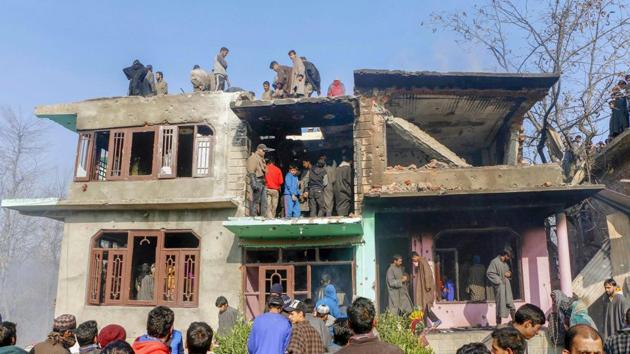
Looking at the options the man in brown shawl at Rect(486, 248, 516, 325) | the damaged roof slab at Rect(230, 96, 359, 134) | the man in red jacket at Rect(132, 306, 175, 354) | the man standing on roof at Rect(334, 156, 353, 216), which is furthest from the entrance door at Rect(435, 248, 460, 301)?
the man in red jacket at Rect(132, 306, 175, 354)

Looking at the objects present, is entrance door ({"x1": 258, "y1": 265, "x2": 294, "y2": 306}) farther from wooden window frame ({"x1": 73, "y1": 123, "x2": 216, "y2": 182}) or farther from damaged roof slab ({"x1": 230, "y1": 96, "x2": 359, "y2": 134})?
damaged roof slab ({"x1": 230, "y1": 96, "x2": 359, "y2": 134})

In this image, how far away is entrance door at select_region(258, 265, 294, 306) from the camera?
12.7m

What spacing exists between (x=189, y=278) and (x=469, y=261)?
8.00 metres

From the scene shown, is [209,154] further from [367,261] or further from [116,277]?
[367,261]

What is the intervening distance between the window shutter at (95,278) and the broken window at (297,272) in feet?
12.7

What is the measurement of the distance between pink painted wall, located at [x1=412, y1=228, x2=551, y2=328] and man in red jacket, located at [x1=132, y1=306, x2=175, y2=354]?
946cm

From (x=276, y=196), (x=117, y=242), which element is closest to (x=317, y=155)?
(x=276, y=196)

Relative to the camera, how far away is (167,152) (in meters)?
13.9

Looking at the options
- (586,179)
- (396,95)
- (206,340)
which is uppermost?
(396,95)

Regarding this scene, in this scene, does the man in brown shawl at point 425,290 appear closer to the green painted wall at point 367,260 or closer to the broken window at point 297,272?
the green painted wall at point 367,260

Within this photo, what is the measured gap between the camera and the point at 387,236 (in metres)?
13.6

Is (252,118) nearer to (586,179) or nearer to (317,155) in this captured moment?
(317,155)

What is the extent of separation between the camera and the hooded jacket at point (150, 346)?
158 inches

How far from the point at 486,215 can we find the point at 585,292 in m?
3.11
